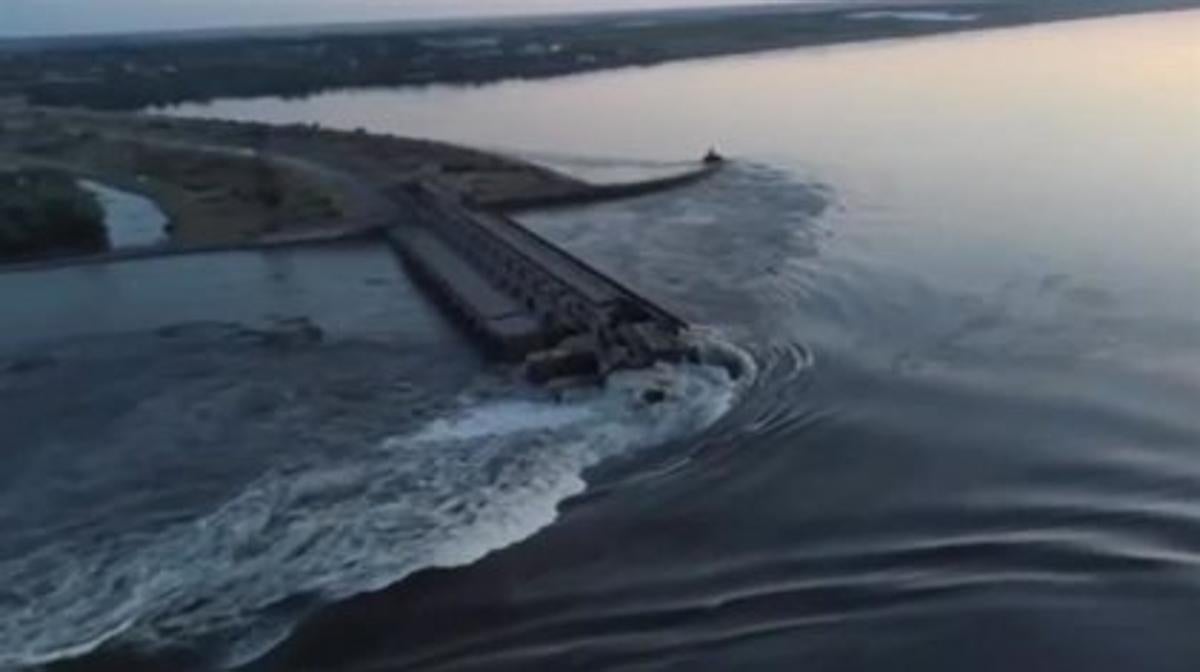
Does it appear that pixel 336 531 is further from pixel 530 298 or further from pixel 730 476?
pixel 530 298

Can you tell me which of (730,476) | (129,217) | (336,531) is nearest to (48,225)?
(129,217)

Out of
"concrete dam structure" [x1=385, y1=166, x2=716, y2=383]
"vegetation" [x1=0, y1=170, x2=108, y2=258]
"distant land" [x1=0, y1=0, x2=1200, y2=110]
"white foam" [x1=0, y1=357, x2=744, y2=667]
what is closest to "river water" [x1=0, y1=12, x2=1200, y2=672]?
"white foam" [x1=0, y1=357, x2=744, y2=667]

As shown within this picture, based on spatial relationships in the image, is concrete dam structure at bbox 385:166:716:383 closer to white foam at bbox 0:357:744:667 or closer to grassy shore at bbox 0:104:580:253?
white foam at bbox 0:357:744:667

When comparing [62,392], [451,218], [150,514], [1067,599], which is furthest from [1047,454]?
[451,218]

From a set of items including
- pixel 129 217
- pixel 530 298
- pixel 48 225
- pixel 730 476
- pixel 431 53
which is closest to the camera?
pixel 730 476

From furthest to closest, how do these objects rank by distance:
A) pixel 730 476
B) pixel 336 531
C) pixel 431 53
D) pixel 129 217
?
pixel 431 53
pixel 129 217
pixel 730 476
pixel 336 531

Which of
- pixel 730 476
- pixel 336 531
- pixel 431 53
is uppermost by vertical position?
pixel 431 53
